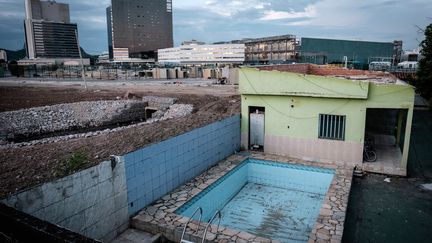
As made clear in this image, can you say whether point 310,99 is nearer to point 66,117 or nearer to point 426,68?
point 66,117

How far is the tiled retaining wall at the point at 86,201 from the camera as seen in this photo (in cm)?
550

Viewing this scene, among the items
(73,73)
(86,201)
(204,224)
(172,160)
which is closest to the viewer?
(86,201)

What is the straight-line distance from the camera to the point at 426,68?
25.4 meters

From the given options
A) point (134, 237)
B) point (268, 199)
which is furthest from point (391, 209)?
point (134, 237)

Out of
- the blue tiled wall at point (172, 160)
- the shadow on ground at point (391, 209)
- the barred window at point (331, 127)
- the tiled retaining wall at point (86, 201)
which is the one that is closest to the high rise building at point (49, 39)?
the blue tiled wall at point (172, 160)

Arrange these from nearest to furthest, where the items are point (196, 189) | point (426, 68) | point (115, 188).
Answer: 1. point (115, 188)
2. point (196, 189)
3. point (426, 68)

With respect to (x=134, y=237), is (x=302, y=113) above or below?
above

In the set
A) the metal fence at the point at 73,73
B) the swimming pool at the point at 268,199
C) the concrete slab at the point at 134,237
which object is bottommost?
the swimming pool at the point at 268,199

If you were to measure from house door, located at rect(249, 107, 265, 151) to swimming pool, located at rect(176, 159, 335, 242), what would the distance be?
→ 130cm

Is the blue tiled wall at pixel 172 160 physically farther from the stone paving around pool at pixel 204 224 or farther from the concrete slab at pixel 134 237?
the concrete slab at pixel 134 237

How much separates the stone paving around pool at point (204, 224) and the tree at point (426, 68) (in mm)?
20192

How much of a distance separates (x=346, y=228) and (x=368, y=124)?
1342cm

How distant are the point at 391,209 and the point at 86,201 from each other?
28.3 ft

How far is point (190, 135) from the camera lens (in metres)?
10.1
